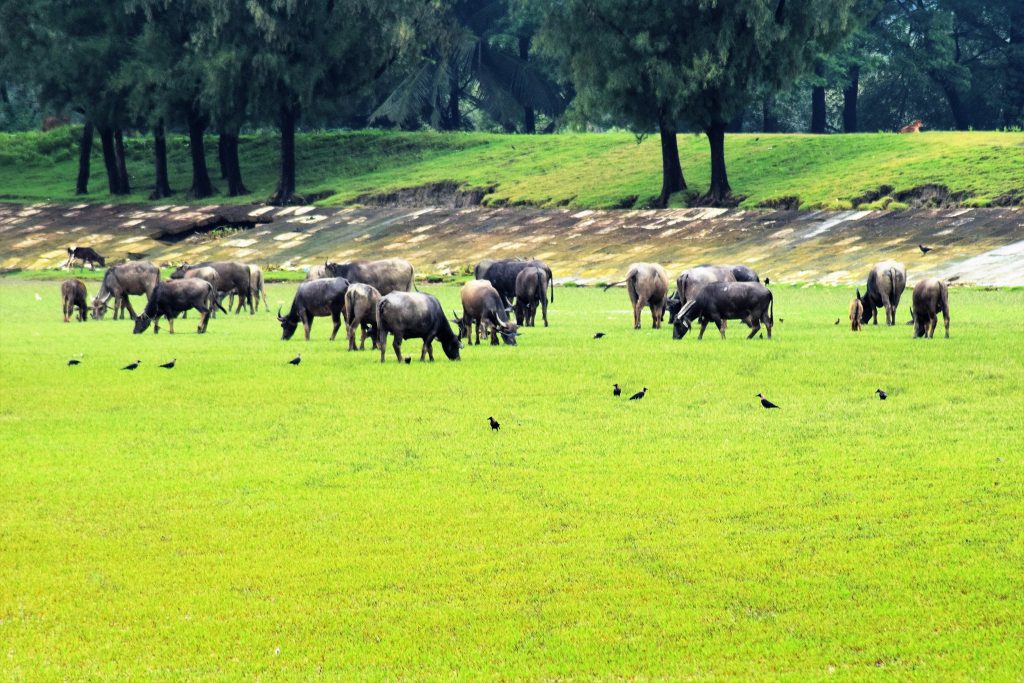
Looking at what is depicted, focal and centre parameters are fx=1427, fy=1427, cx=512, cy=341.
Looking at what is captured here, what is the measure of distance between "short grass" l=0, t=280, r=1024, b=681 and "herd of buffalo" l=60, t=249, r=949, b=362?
6.90ft

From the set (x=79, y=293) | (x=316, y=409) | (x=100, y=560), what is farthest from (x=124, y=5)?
(x=100, y=560)

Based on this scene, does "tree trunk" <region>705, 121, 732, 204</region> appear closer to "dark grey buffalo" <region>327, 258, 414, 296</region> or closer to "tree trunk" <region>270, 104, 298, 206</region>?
"tree trunk" <region>270, 104, 298, 206</region>

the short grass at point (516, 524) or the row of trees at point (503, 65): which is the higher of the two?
the row of trees at point (503, 65)

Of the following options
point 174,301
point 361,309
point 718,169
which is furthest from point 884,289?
point 718,169

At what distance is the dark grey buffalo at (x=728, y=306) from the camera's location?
87.1 feet

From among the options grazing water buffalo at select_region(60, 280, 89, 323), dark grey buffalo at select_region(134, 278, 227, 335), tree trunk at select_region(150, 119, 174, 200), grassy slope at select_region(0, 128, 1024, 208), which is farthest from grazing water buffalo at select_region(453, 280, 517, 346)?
tree trunk at select_region(150, 119, 174, 200)

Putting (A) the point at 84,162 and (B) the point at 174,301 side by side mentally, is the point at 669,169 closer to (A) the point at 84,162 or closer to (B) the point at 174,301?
(B) the point at 174,301

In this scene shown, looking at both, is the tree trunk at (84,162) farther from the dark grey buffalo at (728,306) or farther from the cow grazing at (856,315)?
the cow grazing at (856,315)

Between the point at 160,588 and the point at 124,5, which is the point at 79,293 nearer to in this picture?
the point at 160,588

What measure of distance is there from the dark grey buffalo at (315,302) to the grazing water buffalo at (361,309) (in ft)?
6.50

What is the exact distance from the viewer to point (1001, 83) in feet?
271

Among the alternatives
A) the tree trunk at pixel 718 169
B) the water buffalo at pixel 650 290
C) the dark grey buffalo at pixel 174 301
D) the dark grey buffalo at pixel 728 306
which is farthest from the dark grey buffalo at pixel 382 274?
the tree trunk at pixel 718 169

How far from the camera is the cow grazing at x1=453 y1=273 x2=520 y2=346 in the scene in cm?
2644

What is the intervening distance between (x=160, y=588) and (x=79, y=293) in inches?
1049
